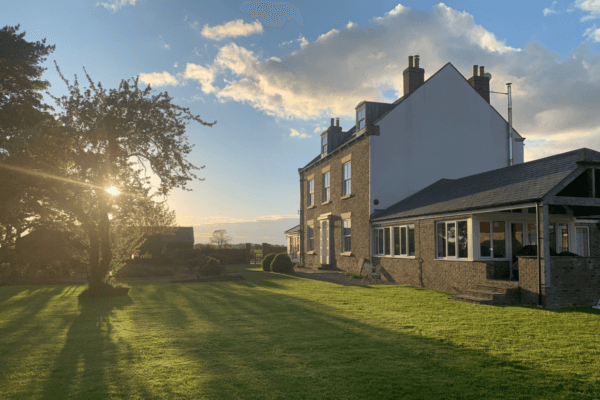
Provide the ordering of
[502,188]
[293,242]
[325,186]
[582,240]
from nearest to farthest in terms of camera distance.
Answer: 1. [502,188]
2. [582,240]
3. [325,186]
4. [293,242]

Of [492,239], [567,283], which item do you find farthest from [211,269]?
[567,283]

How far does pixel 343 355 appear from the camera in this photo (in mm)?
6547

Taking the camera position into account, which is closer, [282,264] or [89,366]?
[89,366]

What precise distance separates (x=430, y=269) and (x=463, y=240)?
230 centimetres

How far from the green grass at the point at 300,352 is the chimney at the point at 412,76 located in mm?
16390

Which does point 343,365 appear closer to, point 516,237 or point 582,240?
point 516,237

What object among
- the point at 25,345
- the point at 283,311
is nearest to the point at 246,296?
the point at 283,311

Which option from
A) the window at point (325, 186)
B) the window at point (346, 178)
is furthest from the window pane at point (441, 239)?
the window at point (325, 186)

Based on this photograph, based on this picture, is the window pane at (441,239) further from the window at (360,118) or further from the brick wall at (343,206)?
the window at (360,118)

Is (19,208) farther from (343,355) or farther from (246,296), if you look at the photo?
(343,355)

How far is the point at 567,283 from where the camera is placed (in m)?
11.9

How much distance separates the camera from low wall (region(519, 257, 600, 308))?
11.7 metres

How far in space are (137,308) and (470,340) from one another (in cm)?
920

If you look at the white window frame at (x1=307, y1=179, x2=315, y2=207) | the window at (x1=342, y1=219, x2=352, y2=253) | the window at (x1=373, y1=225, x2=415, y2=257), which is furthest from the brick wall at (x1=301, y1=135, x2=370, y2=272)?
the window at (x1=373, y1=225, x2=415, y2=257)
